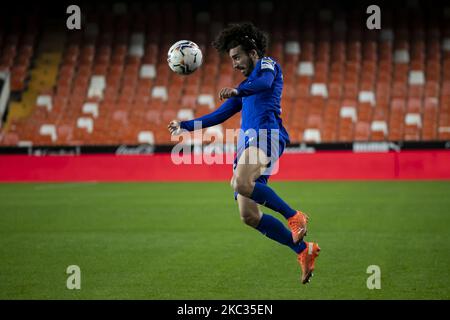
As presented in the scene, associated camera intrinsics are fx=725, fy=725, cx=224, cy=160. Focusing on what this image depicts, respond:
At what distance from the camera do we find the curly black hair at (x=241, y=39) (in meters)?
6.30

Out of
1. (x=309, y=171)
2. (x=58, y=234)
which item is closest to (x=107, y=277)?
(x=58, y=234)

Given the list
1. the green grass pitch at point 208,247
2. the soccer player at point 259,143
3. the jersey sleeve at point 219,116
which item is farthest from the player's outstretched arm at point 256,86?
the green grass pitch at point 208,247

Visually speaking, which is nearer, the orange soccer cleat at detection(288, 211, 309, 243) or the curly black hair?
the orange soccer cleat at detection(288, 211, 309, 243)

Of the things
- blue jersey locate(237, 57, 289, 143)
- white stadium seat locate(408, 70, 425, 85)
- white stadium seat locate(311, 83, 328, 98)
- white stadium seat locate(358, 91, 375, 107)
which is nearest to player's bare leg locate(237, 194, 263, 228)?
blue jersey locate(237, 57, 289, 143)

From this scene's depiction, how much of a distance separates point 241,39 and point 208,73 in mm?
16802

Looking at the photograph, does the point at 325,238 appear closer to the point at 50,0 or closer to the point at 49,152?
the point at 49,152

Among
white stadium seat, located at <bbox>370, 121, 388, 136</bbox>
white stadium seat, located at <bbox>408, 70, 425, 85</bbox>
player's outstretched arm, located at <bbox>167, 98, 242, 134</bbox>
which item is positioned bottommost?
player's outstretched arm, located at <bbox>167, 98, 242, 134</bbox>

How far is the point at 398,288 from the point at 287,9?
19296 mm

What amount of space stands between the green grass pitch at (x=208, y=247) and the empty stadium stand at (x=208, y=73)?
20.7 ft

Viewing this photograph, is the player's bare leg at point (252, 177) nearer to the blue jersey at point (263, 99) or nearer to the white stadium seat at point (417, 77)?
the blue jersey at point (263, 99)

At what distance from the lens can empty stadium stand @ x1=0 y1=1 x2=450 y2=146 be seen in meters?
20.9

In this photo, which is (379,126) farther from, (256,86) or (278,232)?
(256,86)

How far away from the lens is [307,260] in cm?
601

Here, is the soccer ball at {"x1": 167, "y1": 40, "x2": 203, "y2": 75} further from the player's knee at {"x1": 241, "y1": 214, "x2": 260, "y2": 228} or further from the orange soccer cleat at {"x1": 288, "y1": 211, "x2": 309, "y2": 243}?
the orange soccer cleat at {"x1": 288, "y1": 211, "x2": 309, "y2": 243}
